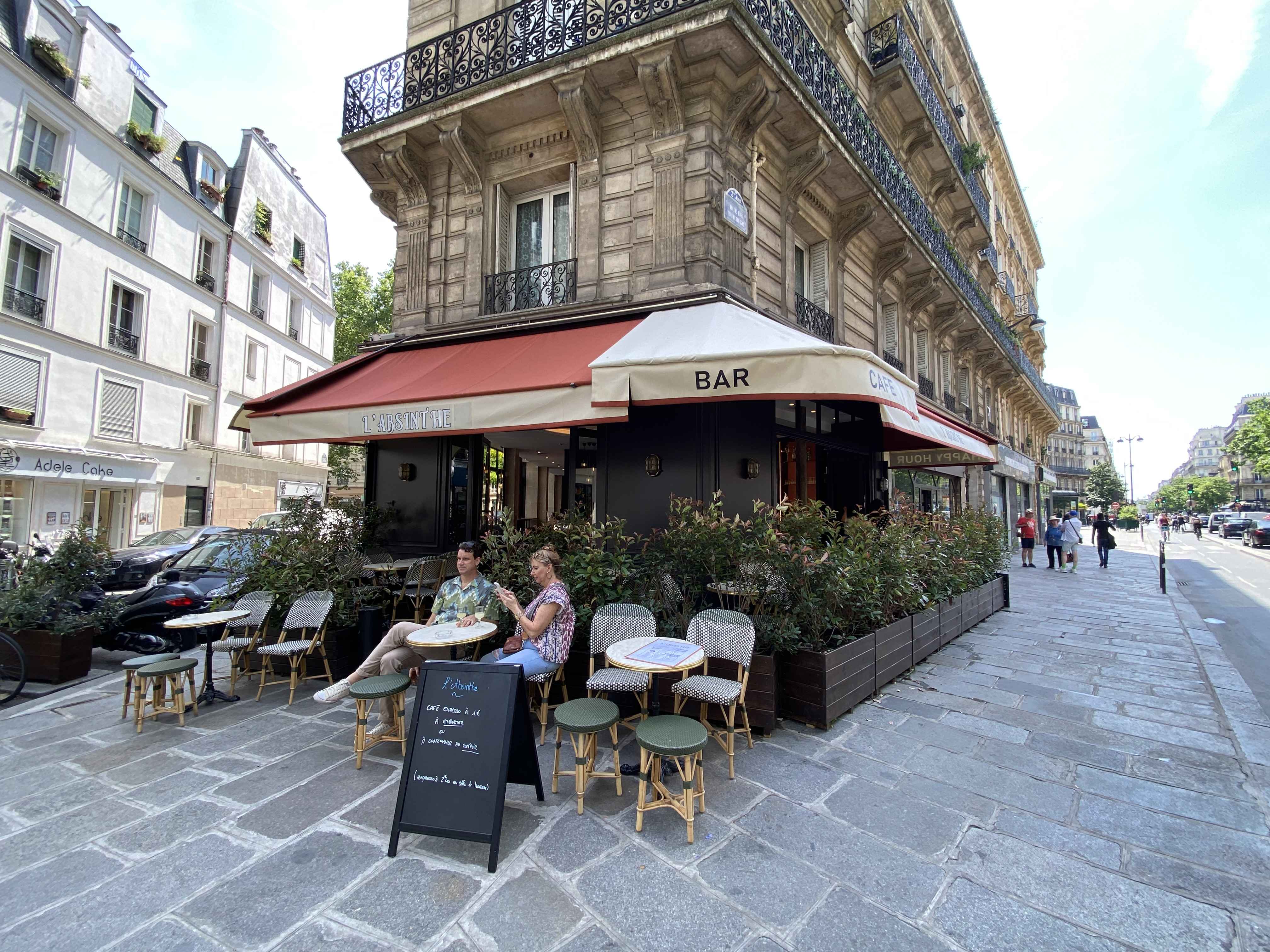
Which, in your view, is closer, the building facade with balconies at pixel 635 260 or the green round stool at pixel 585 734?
the green round stool at pixel 585 734

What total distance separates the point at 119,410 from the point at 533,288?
16878mm

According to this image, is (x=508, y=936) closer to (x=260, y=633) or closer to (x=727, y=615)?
(x=727, y=615)

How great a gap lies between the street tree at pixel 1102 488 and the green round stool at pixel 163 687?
3707 inches

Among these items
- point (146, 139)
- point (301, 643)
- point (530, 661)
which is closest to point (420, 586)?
point (301, 643)

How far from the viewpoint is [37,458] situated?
48.5 feet

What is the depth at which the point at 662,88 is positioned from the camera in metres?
7.06

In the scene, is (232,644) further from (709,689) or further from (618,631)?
(709,689)

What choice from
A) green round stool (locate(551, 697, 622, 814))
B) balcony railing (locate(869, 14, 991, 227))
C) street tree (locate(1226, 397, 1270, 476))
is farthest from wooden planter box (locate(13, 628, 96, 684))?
street tree (locate(1226, 397, 1270, 476))

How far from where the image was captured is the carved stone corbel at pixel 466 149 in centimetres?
829

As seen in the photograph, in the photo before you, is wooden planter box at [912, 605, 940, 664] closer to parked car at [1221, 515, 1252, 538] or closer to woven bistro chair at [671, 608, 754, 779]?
woven bistro chair at [671, 608, 754, 779]

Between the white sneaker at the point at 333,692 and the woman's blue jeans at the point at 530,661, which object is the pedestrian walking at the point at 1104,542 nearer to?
the woman's blue jeans at the point at 530,661

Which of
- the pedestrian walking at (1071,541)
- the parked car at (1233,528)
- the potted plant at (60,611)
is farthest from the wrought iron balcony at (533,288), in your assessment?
the parked car at (1233,528)

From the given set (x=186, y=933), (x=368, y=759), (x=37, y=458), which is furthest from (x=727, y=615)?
(x=37, y=458)

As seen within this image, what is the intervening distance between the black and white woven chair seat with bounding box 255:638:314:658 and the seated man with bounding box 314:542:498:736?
1.64 ft
